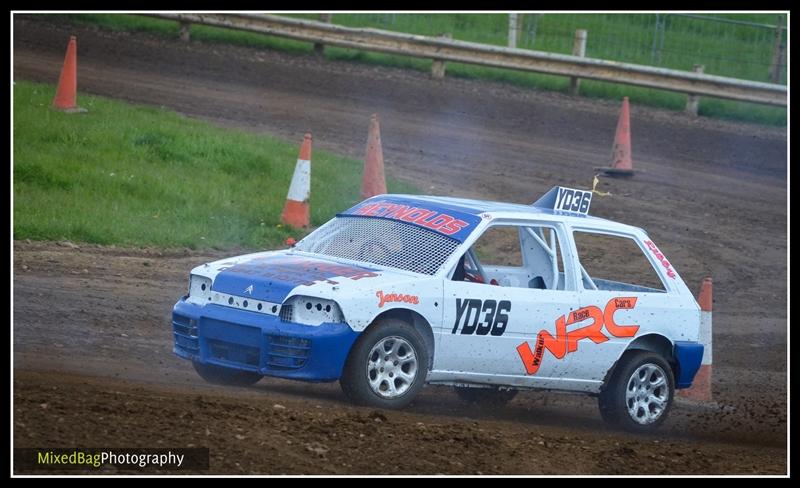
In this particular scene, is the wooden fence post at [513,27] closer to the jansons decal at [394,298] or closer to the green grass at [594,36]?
the green grass at [594,36]

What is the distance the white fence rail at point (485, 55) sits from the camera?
23.4 m

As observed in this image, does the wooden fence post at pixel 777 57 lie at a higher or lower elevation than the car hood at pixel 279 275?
higher

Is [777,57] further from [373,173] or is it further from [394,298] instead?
[394,298]

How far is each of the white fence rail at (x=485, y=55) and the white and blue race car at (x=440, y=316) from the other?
1371 cm

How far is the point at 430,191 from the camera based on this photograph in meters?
16.8

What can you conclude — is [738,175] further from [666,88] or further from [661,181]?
[666,88]

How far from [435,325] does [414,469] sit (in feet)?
5.76

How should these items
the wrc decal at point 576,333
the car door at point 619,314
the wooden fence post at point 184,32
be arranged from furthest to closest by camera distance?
the wooden fence post at point 184,32, the car door at point 619,314, the wrc decal at point 576,333

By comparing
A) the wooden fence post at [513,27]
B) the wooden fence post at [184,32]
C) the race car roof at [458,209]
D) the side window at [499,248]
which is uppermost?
the wooden fence post at [513,27]

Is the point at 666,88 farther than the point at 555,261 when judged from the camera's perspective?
Yes

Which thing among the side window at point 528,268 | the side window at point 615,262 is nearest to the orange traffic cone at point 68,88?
the side window at point 615,262

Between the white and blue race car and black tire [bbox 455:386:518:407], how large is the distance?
16mm
